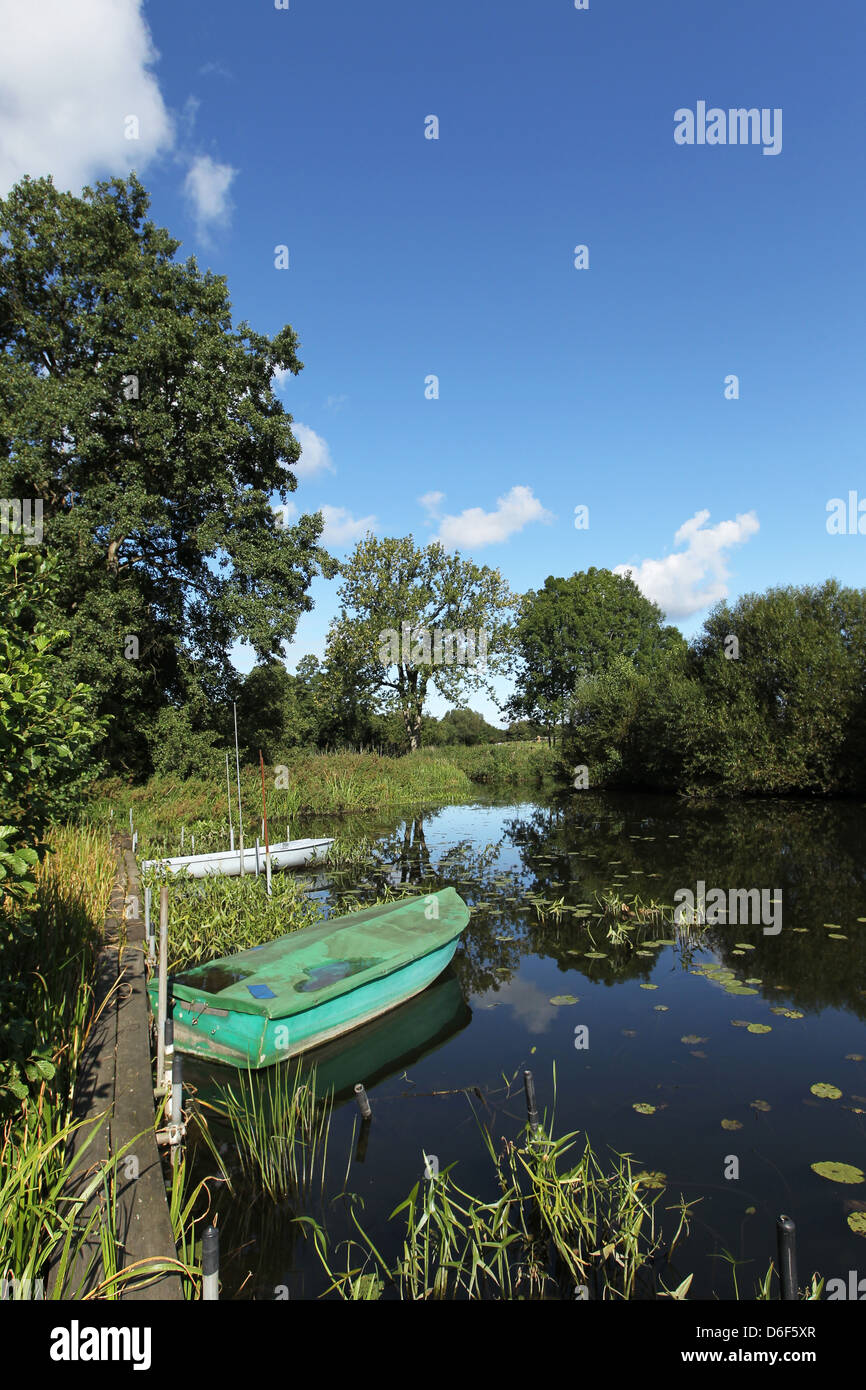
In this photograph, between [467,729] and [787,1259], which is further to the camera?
[467,729]

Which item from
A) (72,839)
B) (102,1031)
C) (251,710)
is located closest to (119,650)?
(251,710)

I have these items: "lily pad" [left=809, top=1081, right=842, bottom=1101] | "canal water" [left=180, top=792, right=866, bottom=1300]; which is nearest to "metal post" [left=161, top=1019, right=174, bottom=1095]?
"canal water" [left=180, top=792, right=866, bottom=1300]

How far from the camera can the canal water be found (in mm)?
3900

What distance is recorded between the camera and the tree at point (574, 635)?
4769 cm

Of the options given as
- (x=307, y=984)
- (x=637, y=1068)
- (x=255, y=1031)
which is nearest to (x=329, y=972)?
(x=307, y=984)

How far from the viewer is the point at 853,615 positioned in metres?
24.6

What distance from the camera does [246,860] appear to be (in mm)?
13008

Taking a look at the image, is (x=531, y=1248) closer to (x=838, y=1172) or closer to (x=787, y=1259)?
(x=787, y=1259)

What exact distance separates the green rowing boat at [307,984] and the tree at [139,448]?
578 inches

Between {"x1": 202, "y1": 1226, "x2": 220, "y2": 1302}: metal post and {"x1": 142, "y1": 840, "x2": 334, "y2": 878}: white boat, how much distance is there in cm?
854

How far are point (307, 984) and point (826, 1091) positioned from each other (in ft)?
13.6

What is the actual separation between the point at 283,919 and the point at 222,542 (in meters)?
15.1
